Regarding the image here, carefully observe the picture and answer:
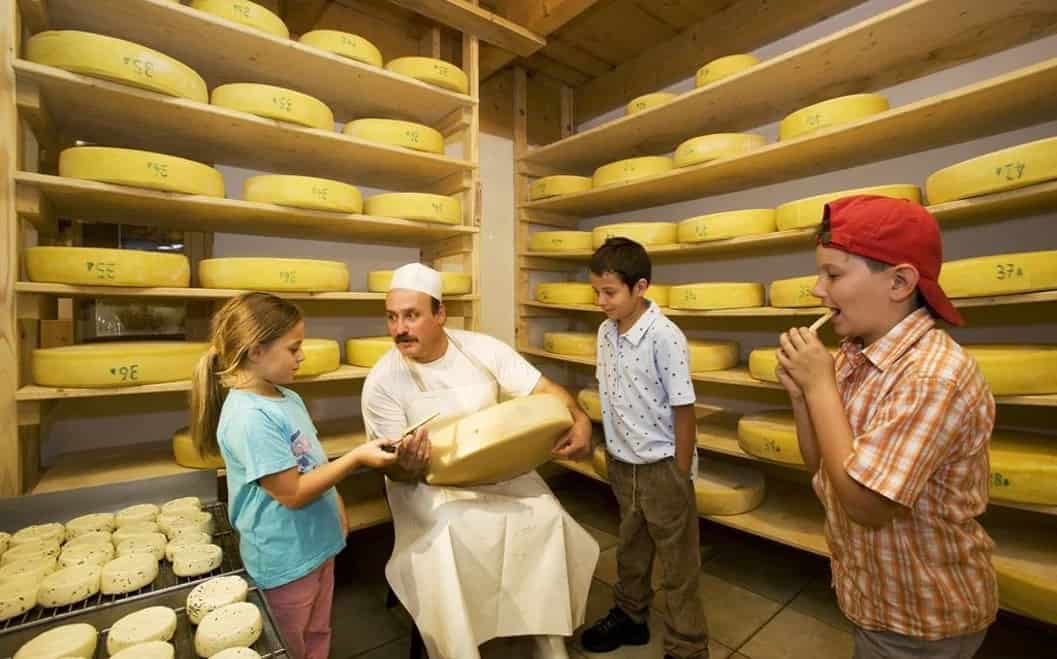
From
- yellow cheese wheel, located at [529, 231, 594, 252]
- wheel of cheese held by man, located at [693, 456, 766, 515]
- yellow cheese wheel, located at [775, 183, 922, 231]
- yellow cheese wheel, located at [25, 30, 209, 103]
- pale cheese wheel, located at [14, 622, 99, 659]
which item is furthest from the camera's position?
yellow cheese wheel, located at [529, 231, 594, 252]

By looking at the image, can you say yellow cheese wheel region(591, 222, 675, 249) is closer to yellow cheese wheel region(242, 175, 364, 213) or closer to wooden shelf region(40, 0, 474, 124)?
wooden shelf region(40, 0, 474, 124)

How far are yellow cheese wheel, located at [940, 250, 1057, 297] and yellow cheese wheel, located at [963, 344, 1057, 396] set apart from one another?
8.5 inches

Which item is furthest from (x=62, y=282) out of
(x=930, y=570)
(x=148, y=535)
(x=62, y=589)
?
(x=930, y=570)

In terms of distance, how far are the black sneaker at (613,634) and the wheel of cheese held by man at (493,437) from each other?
1.00 meters

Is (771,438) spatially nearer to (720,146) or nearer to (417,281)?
(720,146)

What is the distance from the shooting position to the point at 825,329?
96.7 inches

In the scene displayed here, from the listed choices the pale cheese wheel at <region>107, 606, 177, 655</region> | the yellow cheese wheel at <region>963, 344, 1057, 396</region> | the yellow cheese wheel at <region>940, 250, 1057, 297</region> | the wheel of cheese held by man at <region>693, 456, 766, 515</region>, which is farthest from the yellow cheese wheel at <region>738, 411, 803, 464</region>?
the pale cheese wheel at <region>107, 606, 177, 655</region>

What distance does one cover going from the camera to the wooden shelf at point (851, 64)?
185 centimetres

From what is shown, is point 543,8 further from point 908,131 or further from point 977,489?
point 977,489

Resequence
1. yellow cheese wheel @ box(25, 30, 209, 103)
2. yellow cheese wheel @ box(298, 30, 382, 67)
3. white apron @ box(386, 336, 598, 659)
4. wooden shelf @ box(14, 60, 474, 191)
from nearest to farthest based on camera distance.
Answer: white apron @ box(386, 336, 598, 659), yellow cheese wheel @ box(25, 30, 209, 103), wooden shelf @ box(14, 60, 474, 191), yellow cheese wheel @ box(298, 30, 382, 67)

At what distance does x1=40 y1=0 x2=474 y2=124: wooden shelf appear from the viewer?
5.96ft

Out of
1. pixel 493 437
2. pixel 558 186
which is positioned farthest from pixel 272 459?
pixel 558 186

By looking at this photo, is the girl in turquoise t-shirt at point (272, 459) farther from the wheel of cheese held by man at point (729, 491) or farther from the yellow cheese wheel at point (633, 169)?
the yellow cheese wheel at point (633, 169)

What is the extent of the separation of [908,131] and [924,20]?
414mm
